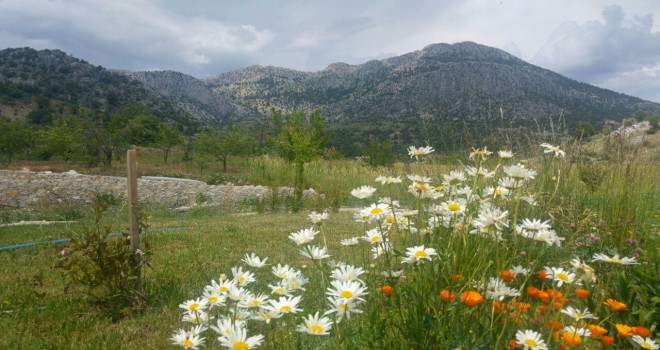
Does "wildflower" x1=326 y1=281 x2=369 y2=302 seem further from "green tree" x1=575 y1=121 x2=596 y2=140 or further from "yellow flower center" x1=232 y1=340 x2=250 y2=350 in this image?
"green tree" x1=575 y1=121 x2=596 y2=140

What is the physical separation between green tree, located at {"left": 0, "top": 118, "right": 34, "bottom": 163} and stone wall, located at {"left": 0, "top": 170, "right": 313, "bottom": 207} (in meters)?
14.3

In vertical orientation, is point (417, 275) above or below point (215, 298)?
above

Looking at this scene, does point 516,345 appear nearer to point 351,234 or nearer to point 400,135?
point 351,234

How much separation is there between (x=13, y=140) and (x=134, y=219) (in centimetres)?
2767

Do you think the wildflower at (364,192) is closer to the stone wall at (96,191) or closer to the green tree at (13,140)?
the stone wall at (96,191)

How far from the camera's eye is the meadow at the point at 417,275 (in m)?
1.37

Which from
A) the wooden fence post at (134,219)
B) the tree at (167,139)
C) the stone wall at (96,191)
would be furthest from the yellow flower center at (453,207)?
the tree at (167,139)

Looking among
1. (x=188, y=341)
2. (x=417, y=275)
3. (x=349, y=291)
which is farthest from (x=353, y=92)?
(x=188, y=341)

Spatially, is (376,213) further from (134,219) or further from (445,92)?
(445,92)

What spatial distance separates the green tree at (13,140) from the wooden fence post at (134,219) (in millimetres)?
27196

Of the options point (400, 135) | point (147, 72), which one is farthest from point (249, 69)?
point (400, 135)

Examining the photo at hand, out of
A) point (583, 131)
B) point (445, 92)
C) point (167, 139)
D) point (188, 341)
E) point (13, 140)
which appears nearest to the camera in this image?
point (188, 341)

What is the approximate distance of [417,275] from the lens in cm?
150

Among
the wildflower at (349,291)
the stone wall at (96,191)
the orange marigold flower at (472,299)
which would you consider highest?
the orange marigold flower at (472,299)
